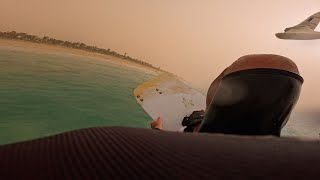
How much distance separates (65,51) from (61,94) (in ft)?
1.46

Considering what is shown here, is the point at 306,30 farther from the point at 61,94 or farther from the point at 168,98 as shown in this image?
the point at 61,94

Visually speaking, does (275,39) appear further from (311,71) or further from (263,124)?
(263,124)

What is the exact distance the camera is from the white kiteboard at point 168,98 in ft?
6.22

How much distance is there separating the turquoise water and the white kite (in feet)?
4.04

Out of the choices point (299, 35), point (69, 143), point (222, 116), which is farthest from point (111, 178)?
point (299, 35)

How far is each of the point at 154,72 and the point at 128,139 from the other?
2380mm

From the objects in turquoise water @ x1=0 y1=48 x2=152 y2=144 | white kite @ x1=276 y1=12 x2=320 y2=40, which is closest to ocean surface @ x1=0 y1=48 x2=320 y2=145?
turquoise water @ x1=0 y1=48 x2=152 y2=144

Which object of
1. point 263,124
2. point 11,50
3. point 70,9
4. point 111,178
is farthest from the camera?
point 70,9

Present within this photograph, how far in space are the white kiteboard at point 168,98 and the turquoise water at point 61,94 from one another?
0.07 m

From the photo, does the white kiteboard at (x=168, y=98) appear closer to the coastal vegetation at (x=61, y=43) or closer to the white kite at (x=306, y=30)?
the coastal vegetation at (x=61, y=43)

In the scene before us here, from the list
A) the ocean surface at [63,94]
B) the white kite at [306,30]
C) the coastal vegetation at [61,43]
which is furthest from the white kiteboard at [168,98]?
the white kite at [306,30]

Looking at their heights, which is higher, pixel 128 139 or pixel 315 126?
pixel 128 139

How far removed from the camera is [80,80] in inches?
92.6

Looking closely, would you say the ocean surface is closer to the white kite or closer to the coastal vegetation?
the coastal vegetation
